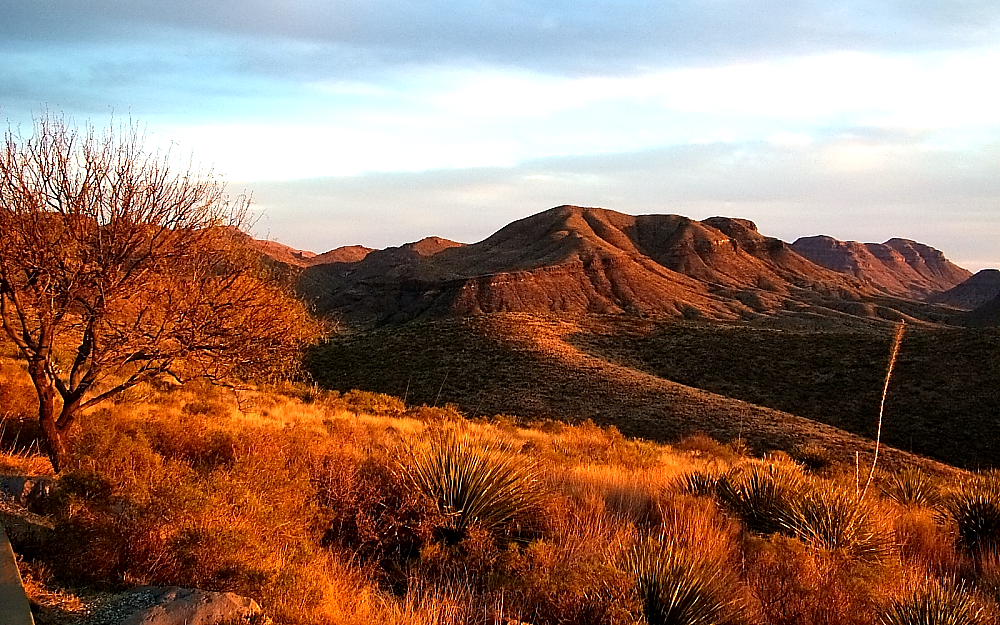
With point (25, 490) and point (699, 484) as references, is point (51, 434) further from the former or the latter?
point (699, 484)

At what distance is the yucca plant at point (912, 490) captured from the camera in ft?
35.5

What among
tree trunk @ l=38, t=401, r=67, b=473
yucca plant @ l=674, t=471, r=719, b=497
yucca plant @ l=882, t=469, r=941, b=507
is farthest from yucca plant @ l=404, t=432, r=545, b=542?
yucca plant @ l=882, t=469, r=941, b=507

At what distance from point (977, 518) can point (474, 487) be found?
690 centimetres

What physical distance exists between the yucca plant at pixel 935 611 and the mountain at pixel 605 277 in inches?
3061

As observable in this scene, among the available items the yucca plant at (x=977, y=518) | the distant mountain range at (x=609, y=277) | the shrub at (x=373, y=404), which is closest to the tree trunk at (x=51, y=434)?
the yucca plant at (x=977, y=518)

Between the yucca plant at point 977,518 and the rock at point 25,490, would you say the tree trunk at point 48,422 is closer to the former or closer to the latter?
the rock at point 25,490

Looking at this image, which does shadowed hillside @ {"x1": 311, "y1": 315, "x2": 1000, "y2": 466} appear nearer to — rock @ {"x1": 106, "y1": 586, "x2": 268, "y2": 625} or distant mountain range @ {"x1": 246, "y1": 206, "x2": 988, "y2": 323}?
rock @ {"x1": 106, "y1": 586, "x2": 268, "y2": 625}

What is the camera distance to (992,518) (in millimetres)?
8586

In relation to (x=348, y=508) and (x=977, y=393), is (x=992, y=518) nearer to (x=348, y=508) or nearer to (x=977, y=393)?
(x=348, y=508)

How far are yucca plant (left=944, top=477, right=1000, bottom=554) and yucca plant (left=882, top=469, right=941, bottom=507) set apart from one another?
1290mm

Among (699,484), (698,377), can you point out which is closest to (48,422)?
(699,484)

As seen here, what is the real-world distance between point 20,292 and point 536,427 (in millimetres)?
16834

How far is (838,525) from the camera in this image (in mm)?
6945

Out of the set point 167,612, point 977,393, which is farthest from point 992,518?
point 977,393
